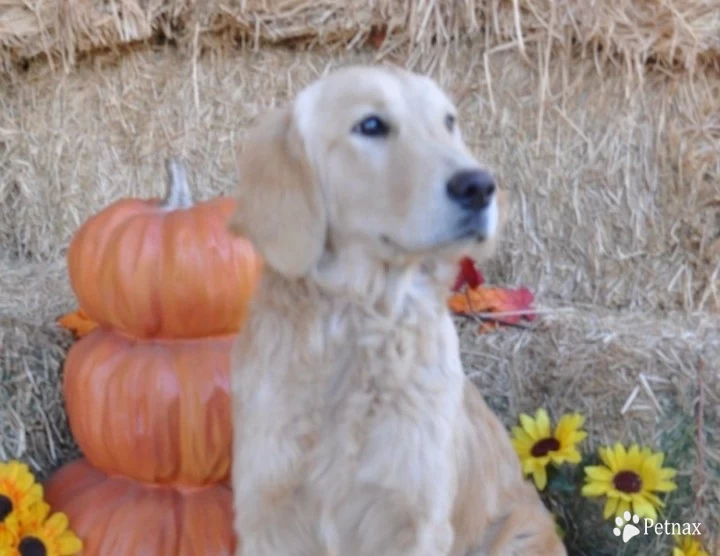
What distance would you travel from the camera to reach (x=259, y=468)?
5.65 feet

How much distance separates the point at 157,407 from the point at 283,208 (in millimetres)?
737

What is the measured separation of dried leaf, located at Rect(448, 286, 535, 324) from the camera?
103 inches

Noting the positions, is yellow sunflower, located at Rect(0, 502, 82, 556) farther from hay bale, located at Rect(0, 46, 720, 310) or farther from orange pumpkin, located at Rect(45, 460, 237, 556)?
hay bale, located at Rect(0, 46, 720, 310)

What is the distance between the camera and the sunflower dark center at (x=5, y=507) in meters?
2.10

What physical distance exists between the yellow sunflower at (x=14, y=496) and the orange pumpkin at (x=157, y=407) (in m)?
0.16

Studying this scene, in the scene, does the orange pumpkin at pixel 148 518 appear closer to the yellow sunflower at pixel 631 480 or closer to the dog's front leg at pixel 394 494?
the dog's front leg at pixel 394 494

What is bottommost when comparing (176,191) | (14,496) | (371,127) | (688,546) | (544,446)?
(688,546)

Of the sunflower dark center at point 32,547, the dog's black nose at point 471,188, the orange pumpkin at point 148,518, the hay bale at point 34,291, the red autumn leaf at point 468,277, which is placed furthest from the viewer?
the red autumn leaf at point 468,277

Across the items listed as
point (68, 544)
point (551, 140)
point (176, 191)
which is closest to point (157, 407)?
point (68, 544)

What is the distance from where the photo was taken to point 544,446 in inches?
92.9

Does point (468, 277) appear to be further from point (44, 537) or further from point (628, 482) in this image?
point (44, 537)

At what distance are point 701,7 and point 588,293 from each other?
34.3 inches

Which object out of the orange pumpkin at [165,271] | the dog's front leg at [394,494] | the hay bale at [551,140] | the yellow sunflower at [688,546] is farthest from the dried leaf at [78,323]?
the yellow sunflower at [688,546]

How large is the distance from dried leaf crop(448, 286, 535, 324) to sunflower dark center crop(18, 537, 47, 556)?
47.0 inches
